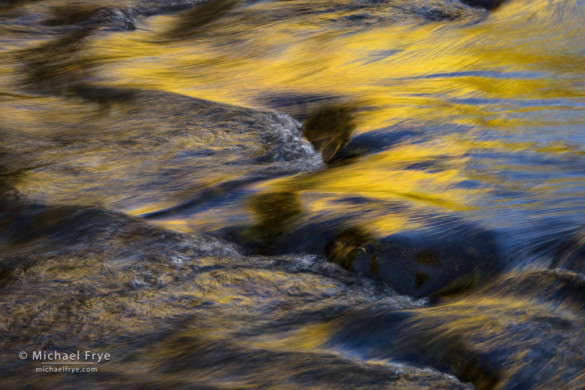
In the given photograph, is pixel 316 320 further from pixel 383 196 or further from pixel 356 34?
pixel 356 34

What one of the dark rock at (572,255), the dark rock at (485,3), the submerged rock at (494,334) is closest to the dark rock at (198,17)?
the dark rock at (485,3)

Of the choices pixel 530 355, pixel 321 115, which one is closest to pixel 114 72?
pixel 321 115

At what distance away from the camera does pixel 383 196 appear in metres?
4.14

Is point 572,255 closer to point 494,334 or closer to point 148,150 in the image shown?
point 494,334

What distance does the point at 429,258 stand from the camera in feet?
11.9

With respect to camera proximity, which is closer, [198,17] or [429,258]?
[429,258]

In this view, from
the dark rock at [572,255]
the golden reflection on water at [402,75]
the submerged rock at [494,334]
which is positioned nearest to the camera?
the submerged rock at [494,334]

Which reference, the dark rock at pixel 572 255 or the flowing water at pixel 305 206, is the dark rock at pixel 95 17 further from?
the dark rock at pixel 572 255

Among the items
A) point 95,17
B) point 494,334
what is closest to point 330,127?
point 494,334

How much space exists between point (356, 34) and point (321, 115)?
76.0 inches

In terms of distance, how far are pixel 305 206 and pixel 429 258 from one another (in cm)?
81

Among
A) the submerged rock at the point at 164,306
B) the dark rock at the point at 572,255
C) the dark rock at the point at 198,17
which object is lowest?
the submerged rock at the point at 164,306

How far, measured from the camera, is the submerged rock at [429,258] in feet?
11.4

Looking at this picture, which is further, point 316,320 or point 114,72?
point 114,72
